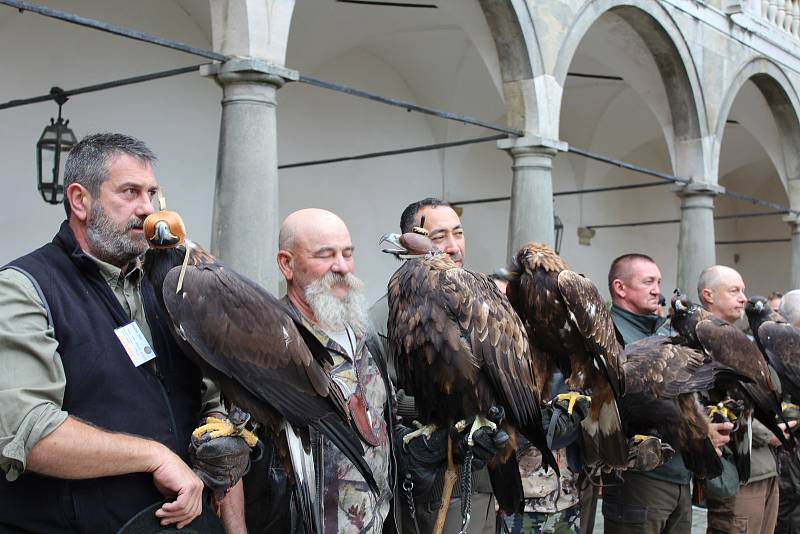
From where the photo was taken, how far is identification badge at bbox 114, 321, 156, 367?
234cm

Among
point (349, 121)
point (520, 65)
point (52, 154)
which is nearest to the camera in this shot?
point (52, 154)

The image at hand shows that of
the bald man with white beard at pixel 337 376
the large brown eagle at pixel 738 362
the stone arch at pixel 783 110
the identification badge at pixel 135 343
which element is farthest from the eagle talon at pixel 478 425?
the stone arch at pixel 783 110

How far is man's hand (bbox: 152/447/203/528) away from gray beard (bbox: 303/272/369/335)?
81cm

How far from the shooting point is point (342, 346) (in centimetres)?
302

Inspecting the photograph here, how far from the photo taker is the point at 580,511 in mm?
4109

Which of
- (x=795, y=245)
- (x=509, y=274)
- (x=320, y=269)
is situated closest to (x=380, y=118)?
(x=795, y=245)

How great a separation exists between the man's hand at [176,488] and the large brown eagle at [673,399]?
7.30 feet

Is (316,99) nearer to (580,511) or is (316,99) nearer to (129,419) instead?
(580,511)

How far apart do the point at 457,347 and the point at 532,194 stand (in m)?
6.32

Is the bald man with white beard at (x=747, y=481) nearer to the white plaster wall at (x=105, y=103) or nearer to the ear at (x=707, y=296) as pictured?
the ear at (x=707, y=296)

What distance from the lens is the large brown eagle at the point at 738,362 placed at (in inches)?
175

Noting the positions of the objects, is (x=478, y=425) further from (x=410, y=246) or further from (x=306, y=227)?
(x=306, y=227)

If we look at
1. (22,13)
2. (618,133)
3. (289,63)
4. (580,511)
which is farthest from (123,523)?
(618,133)

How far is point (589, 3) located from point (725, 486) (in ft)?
21.5
